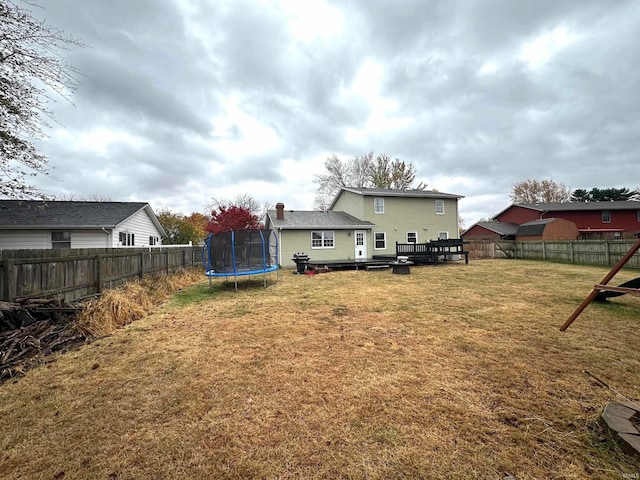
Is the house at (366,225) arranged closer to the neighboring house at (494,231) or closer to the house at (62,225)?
the neighboring house at (494,231)

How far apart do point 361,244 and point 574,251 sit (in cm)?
1382

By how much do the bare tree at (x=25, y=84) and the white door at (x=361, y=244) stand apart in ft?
55.9

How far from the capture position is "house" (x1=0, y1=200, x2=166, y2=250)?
558 inches

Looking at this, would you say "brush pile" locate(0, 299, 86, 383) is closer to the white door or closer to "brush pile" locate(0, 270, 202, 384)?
"brush pile" locate(0, 270, 202, 384)

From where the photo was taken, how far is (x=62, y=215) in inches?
593

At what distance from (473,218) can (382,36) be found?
151 ft

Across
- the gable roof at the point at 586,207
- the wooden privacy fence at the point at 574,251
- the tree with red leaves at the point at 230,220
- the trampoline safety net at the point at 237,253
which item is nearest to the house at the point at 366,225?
the tree with red leaves at the point at 230,220

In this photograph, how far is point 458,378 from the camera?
3.16m

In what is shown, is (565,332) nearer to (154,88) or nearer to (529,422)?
(529,422)

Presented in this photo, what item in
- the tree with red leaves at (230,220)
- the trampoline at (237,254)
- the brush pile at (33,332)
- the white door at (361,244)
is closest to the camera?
the brush pile at (33,332)

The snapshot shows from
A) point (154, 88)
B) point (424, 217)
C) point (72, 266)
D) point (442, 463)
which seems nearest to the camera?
point (442, 463)

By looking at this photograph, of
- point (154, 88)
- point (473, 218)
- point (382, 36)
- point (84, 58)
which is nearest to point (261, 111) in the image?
point (154, 88)

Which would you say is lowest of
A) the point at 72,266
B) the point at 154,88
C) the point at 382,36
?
the point at 72,266

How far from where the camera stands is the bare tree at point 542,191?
41.5m
